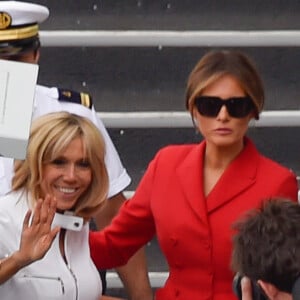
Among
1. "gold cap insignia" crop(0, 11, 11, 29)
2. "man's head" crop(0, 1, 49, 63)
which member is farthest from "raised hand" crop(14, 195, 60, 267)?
"gold cap insignia" crop(0, 11, 11, 29)

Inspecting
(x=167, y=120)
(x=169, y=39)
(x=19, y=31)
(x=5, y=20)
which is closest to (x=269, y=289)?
(x=19, y=31)

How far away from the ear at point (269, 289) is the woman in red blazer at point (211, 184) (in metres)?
0.92

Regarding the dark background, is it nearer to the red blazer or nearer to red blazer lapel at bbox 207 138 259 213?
the red blazer

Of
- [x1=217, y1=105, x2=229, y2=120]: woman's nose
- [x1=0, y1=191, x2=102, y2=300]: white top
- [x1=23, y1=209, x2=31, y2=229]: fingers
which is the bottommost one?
[x1=0, y1=191, x2=102, y2=300]: white top

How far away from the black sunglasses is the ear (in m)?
1.09

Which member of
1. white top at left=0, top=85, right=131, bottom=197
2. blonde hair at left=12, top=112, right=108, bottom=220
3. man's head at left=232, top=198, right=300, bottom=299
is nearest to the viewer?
man's head at left=232, top=198, right=300, bottom=299

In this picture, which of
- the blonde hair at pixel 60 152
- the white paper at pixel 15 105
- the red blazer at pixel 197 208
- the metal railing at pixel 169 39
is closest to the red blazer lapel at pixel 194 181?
the red blazer at pixel 197 208

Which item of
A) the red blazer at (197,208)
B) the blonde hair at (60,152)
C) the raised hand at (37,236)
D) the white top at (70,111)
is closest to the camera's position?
the raised hand at (37,236)

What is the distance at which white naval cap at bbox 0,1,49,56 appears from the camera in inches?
193

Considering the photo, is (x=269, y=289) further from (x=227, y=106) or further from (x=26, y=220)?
(x=227, y=106)

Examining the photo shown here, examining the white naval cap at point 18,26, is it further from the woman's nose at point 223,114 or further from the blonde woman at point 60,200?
the woman's nose at point 223,114

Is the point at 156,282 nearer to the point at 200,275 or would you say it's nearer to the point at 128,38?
the point at 128,38

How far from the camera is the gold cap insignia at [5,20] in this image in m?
5.09

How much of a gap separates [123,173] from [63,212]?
1.10 metres
